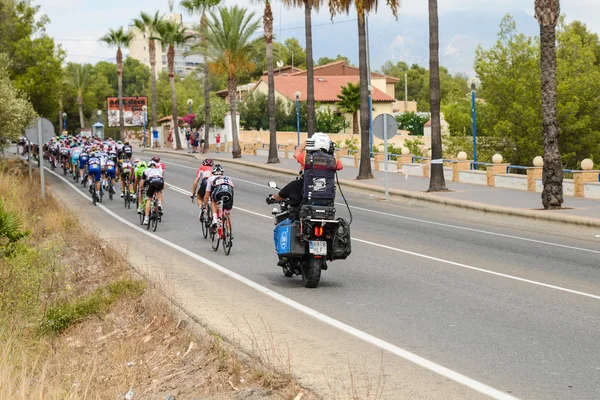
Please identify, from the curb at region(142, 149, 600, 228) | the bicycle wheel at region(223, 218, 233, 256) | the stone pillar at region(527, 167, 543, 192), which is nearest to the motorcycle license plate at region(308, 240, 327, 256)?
the bicycle wheel at region(223, 218, 233, 256)

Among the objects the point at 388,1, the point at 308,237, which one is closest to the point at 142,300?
the point at 308,237

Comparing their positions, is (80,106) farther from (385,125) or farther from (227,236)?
(227,236)

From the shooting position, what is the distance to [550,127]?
76.8 feet

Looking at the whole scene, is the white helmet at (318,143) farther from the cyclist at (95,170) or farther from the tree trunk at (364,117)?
the tree trunk at (364,117)

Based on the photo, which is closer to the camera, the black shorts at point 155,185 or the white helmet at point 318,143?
the white helmet at point 318,143

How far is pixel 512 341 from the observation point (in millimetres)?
8742

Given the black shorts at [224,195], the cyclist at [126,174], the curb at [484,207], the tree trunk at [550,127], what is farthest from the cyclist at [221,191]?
the cyclist at [126,174]

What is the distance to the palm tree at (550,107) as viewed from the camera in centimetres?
2322

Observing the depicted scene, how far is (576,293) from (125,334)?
18.6 ft

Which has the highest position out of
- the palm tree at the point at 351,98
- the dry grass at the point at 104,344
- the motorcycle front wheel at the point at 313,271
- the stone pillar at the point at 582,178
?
the palm tree at the point at 351,98

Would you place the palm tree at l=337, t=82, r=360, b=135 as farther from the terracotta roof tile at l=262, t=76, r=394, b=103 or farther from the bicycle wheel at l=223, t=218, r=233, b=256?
the bicycle wheel at l=223, t=218, r=233, b=256

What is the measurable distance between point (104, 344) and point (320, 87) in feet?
267

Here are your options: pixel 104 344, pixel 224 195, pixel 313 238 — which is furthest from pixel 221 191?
pixel 104 344

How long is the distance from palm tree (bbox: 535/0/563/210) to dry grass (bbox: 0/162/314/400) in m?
11.7
